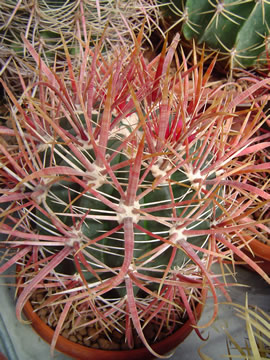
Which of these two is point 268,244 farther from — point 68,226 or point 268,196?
point 68,226

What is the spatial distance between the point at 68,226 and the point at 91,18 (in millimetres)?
489

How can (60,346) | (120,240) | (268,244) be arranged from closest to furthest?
1. (120,240)
2. (60,346)
3. (268,244)

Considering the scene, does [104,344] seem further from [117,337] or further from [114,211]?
[114,211]

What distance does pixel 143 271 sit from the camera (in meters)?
0.43

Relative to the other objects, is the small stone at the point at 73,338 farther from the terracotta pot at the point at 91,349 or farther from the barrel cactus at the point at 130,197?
the barrel cactus at the point at 130,197

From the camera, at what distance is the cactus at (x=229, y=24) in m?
0.67

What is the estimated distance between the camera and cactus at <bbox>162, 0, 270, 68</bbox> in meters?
0.67

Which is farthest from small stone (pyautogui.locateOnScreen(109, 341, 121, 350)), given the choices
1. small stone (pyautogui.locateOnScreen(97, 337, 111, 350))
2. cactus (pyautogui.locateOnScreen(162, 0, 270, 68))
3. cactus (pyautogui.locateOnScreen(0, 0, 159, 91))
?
cactus (pyautogui.locateOnScreen(162, 0, 270, 68))

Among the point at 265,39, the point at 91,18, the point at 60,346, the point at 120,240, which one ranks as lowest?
the point at 60,346

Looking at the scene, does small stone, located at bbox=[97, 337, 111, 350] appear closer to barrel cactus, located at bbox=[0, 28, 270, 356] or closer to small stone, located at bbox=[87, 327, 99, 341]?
small stone, located at bbox=[87, 327, 99, 341]

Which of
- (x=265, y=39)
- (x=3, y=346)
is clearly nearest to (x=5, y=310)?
(x=3, y=346)

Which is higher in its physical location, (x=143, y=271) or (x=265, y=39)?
(x=265, y=39)

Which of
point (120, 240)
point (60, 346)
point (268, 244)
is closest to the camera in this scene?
point (120, 240)

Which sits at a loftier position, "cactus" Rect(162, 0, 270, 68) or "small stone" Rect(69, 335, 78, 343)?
"cactus" Rect(162, 0, 270, 68)
